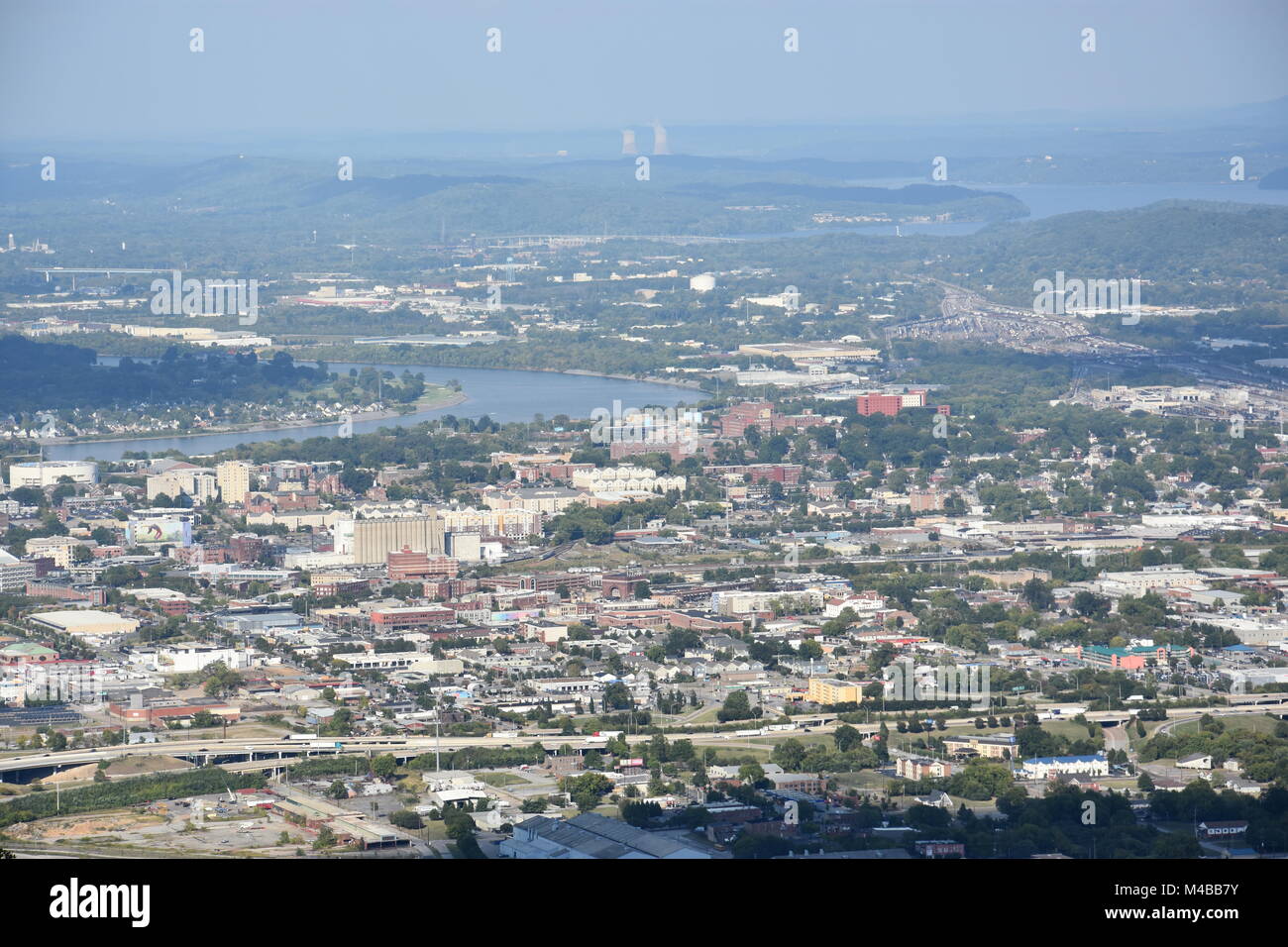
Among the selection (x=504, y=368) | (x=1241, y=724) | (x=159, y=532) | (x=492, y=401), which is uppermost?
(x=504, y=368)

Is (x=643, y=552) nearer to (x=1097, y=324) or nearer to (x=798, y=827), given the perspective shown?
(x=798, y=827)

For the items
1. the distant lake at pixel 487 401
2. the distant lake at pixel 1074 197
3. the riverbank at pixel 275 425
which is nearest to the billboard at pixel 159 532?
the distant lake at pixel 487 401

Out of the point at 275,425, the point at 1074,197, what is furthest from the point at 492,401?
the point at 1074,197

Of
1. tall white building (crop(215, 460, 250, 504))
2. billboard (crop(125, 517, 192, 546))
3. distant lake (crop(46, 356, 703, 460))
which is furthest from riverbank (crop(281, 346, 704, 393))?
billboard (crop(125, 517, 192, 546))

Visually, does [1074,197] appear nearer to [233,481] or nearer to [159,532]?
[233,481]

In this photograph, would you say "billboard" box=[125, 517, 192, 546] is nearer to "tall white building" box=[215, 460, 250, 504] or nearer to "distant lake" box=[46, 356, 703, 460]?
"tall white building" box=[215, 460, 250, 504]

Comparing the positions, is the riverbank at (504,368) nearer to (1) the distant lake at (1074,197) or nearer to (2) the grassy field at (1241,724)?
(2) the grassy field at (1241,724)
